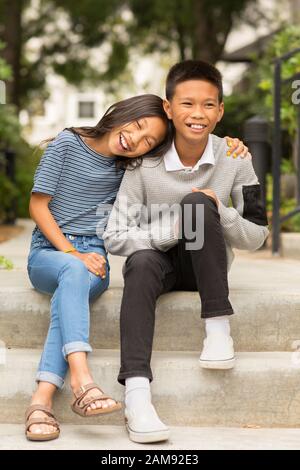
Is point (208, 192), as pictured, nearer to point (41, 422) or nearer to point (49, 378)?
point (49, 378)

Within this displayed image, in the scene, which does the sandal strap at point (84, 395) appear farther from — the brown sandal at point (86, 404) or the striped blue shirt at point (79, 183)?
the striped blue shirt at point (79, 183)

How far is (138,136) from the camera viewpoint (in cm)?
287

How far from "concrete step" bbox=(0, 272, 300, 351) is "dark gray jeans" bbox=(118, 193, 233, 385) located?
0.25 m

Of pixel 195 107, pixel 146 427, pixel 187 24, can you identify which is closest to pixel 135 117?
pixel 195 107

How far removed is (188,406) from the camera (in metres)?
2.68

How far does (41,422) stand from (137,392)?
0.31m

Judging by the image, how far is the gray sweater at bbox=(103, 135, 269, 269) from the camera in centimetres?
284

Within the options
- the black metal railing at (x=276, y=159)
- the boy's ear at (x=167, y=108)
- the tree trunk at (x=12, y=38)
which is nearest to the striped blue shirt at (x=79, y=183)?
the boy's ear at (x=167, y=108)

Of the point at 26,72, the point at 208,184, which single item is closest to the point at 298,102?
the point at 208,184

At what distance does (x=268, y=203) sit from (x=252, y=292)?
9.56 feet

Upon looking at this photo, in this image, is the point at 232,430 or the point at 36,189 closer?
the point at 232,430

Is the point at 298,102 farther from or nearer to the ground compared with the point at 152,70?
nearer to the ground

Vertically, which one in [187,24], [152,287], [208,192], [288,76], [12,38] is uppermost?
[187,24]

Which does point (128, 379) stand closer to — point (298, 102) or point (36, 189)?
point (36, 189)
